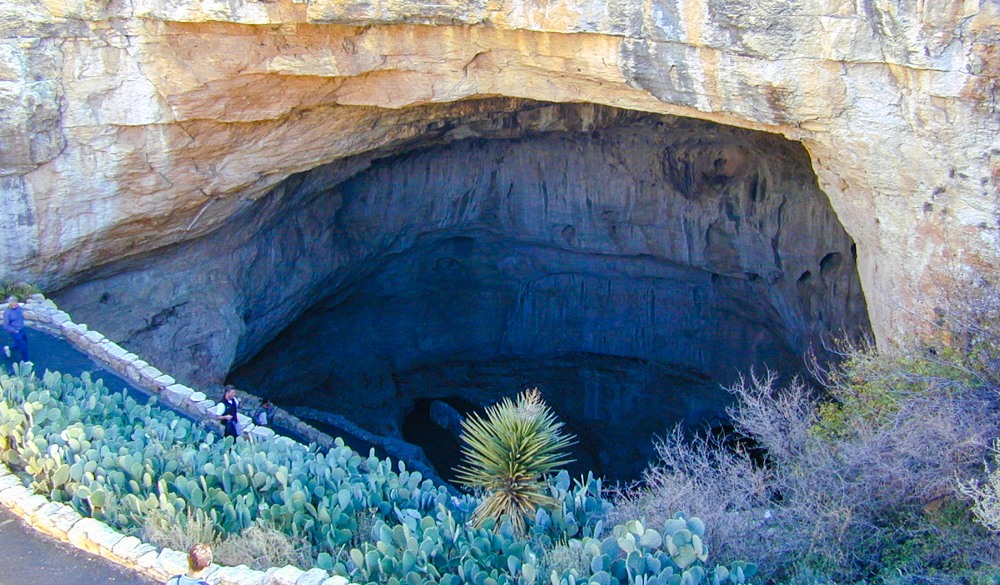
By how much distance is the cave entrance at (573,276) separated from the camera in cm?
1466

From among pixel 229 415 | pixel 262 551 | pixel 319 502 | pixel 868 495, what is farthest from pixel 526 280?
pixel 262 551

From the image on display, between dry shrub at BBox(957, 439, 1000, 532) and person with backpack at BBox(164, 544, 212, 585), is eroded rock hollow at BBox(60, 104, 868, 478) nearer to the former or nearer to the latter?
dry shrub at BBox(957, 439, 1000, 532)

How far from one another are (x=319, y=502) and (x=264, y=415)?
370cm

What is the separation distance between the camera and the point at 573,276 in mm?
18000

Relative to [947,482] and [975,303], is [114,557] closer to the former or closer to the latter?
[947,482]

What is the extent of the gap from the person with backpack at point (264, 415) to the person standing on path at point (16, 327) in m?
2.73

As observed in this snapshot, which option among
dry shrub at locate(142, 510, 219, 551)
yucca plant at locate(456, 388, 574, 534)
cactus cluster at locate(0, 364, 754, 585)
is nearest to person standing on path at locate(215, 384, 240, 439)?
cactus cluster at locate(0, 364, 754, 585)

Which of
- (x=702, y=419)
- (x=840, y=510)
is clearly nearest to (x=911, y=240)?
(x=840, y=510)

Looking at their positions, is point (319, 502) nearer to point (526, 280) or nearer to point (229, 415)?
point (229, 415)

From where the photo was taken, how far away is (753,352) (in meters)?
16.4

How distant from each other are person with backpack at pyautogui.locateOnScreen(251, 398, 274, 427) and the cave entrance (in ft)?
11.9

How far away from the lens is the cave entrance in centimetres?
1466

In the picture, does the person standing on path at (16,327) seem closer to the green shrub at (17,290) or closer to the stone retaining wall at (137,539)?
the green shrub at (17,290)

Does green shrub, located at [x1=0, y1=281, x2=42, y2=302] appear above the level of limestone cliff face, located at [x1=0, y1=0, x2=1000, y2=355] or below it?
below
